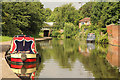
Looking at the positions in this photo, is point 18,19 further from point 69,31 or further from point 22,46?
point 22,46

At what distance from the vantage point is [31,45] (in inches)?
643

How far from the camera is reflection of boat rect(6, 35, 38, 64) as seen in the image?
14.2 meters

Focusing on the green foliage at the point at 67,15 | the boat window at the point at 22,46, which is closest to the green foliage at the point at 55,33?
the green foliage at the point at 67,15

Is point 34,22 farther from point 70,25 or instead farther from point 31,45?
point 31,45

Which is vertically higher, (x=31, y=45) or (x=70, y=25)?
(x=70, y=25)

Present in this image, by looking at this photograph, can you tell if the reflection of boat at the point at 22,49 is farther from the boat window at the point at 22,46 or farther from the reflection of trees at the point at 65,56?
the reflection of trees at the point at 65,56

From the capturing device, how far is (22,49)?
17.1m

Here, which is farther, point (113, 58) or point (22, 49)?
point (113, 58)

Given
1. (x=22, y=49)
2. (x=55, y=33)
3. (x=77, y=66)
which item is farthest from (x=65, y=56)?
(x=55, y=33)

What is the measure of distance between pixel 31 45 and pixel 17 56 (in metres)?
2.33

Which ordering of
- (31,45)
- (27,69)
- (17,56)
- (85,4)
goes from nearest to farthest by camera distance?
(27,69) → (17,56) → (31,45) → (85,4)

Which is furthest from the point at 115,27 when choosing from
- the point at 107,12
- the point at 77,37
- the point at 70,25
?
the point at 70,25

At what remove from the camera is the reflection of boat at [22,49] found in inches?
559

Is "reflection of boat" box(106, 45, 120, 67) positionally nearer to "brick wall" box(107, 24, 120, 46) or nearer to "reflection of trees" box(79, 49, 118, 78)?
"reflection of trees" box(79, 49, 118, 78)
